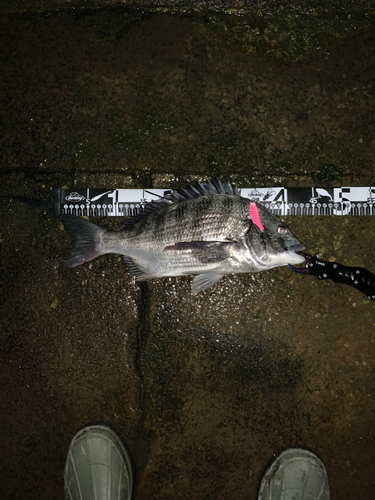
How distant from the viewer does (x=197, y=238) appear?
8.96 ft

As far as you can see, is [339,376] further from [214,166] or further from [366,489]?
[214,166]

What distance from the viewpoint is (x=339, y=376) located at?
10.2 feet

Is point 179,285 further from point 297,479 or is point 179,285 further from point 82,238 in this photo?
point 297,479

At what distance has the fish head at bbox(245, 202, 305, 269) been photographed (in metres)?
2.65

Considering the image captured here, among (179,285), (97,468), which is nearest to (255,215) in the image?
(179,285)

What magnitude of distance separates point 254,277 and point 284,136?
1267 mm

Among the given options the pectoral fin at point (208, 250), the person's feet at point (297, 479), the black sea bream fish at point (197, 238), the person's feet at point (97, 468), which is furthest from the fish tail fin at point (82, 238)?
the person's feet at point (297, 479)

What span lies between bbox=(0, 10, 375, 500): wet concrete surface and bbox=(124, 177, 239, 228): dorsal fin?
0.31m

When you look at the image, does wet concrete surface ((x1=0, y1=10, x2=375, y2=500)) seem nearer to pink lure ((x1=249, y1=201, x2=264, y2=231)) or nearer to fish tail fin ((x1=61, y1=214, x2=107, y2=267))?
fish tail fin ((x1=61, y1=214, x2=107, y2=267))

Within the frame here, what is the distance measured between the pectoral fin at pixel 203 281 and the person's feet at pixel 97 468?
148cm

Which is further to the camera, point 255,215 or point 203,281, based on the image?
point 203,281

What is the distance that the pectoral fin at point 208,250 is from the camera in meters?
2.67

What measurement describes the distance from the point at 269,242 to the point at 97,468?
2.39m

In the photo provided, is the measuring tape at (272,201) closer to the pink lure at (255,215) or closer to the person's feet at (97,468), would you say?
the pink lure at (255,215)
